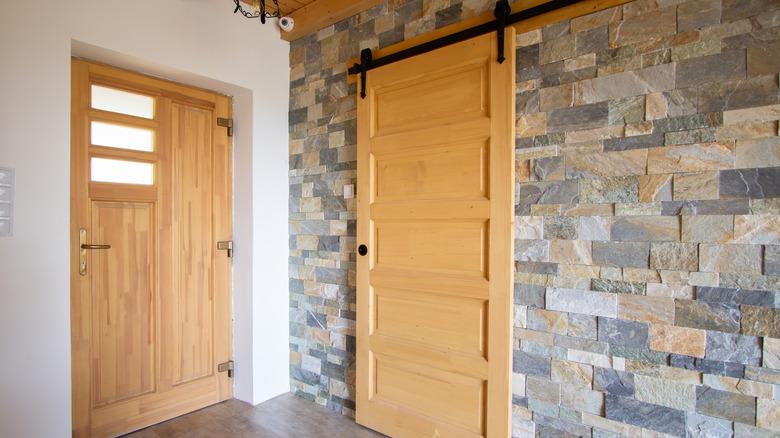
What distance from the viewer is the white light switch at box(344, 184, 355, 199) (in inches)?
104

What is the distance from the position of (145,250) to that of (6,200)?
758mm

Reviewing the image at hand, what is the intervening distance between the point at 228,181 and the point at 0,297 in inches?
54.4

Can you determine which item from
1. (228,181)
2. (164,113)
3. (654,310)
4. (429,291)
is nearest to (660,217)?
(654,310)

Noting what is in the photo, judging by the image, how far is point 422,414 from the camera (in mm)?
2211

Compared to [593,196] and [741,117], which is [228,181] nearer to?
[593,196]

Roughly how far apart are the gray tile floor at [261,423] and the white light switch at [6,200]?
1382 millimetres

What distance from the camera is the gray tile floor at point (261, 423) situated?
2410 millimetres

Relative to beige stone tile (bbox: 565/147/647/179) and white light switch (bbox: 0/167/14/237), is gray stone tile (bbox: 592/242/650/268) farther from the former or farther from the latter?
white light switch (bbox: 0/167/14/237)

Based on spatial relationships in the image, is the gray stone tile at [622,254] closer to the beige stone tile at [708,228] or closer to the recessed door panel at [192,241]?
the beige stone tile at [708,228]

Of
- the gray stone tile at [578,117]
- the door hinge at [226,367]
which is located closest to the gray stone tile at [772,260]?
the gray stone tile at [578,117]

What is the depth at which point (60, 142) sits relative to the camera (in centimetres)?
200

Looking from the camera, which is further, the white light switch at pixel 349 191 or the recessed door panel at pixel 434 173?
the white light switch at pixel 349 191

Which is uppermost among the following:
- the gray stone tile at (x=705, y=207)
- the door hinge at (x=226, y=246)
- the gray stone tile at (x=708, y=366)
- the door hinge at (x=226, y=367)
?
the gray stone tile at (x=705, y=207)

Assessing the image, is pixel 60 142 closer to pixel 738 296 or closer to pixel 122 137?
pixel 122 137
